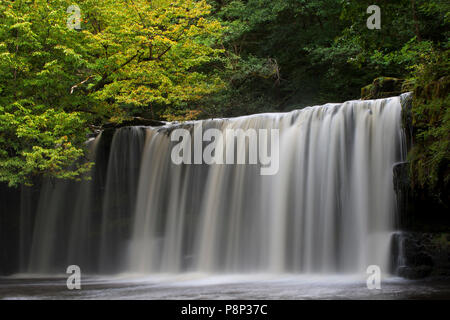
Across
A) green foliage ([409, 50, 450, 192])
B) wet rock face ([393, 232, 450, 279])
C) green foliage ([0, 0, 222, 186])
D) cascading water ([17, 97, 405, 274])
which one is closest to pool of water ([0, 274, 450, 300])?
wet rock face ([393, 232, 450, 279])

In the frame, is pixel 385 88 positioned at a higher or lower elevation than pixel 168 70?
lower

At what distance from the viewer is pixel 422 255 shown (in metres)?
11.1

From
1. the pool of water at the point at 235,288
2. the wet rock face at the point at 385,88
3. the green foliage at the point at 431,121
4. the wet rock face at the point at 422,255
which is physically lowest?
the pool of water at the point at 235,288

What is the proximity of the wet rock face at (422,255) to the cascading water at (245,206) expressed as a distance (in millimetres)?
437

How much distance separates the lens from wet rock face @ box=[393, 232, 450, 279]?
10.9 metres

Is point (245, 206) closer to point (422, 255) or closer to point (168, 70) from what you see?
point (422, 255)

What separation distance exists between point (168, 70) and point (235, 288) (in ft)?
31.7

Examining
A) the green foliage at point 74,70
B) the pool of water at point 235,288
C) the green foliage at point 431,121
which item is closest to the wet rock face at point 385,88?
the green foliage at point 431,121

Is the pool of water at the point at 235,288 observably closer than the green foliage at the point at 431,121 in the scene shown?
Yes

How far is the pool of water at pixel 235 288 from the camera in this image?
30.2 feet

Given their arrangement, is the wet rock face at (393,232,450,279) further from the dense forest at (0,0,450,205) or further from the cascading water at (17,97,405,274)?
the dense forest at (0,0,450,205)

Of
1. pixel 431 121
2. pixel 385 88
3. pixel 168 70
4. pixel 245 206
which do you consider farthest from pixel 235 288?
pixel 168 70

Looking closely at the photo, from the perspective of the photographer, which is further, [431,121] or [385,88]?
[385,88]

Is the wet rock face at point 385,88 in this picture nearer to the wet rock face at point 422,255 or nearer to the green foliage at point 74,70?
the wet rock face at point 422,255
